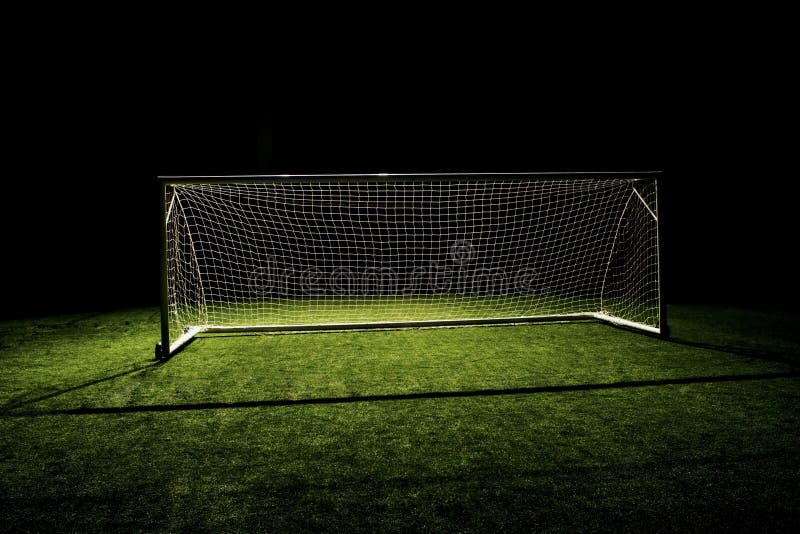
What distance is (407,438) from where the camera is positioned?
239 cm

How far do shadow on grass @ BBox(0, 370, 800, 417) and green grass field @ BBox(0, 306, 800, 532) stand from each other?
0.02 metres

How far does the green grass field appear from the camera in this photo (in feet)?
5.75

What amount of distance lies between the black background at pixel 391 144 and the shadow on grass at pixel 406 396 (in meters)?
6.86

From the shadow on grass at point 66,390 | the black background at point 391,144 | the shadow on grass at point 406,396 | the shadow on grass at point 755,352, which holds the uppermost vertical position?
the black background at point 391,144

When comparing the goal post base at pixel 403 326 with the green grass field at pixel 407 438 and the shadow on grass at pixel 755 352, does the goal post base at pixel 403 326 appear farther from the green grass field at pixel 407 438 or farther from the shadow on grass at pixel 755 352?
→ the green grass field at pixel 407 438

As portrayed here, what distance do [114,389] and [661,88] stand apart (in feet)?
32.7

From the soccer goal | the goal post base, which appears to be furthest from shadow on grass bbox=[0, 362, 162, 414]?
the goal post base

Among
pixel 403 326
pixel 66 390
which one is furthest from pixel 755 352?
pixel 66 390

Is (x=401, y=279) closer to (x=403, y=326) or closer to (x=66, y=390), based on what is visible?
(x=403, y=326)

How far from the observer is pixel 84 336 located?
4.86m

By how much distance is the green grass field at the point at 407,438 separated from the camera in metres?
1.75

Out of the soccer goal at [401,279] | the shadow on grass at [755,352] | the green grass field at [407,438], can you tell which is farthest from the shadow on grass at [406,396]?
the soccer goal at [401,279]

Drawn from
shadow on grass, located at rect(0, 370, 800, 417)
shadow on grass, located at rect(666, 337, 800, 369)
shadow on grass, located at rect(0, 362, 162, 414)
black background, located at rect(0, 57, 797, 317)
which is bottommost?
shadow on grass, located at rect(0, 362, 162, 414)

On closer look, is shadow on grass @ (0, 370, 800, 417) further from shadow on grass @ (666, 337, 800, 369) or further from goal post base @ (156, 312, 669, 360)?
goal post base @ (156, 312, 669, 360)
